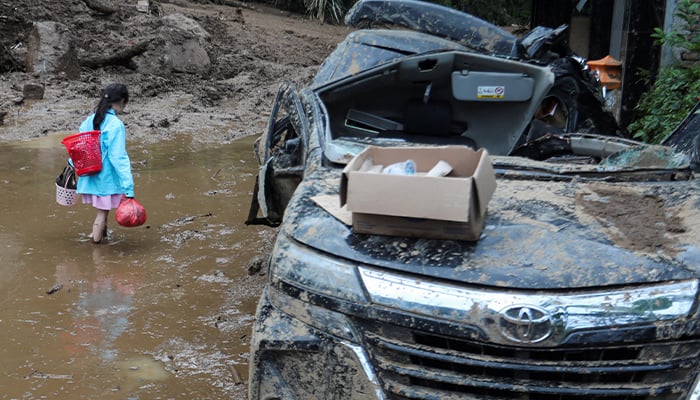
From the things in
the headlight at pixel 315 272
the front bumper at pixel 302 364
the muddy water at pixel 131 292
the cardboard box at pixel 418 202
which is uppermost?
the cardboard box at pixel 418 202

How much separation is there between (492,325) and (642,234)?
2.69 ft

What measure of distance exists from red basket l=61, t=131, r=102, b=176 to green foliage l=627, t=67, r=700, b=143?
4.81 m

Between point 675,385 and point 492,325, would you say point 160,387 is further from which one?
point 675,385

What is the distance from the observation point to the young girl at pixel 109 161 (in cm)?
662

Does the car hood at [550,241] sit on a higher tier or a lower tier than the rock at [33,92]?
higher

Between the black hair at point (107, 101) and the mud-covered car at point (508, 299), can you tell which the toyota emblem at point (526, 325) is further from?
the black hair at point (107, 101)

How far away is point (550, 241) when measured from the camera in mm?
3045

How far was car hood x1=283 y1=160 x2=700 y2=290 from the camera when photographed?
2.85 meters

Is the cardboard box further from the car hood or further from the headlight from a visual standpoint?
the headlight

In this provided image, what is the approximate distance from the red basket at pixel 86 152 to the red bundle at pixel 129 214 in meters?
0.38

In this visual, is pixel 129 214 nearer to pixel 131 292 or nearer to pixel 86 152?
pixel 86 152

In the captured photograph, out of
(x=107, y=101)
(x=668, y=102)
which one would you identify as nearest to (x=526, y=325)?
(x=107, y=101)

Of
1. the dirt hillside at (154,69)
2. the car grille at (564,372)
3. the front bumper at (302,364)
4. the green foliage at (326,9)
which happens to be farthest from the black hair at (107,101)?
the green foliage at (326,9)

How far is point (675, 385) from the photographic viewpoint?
2.70m
